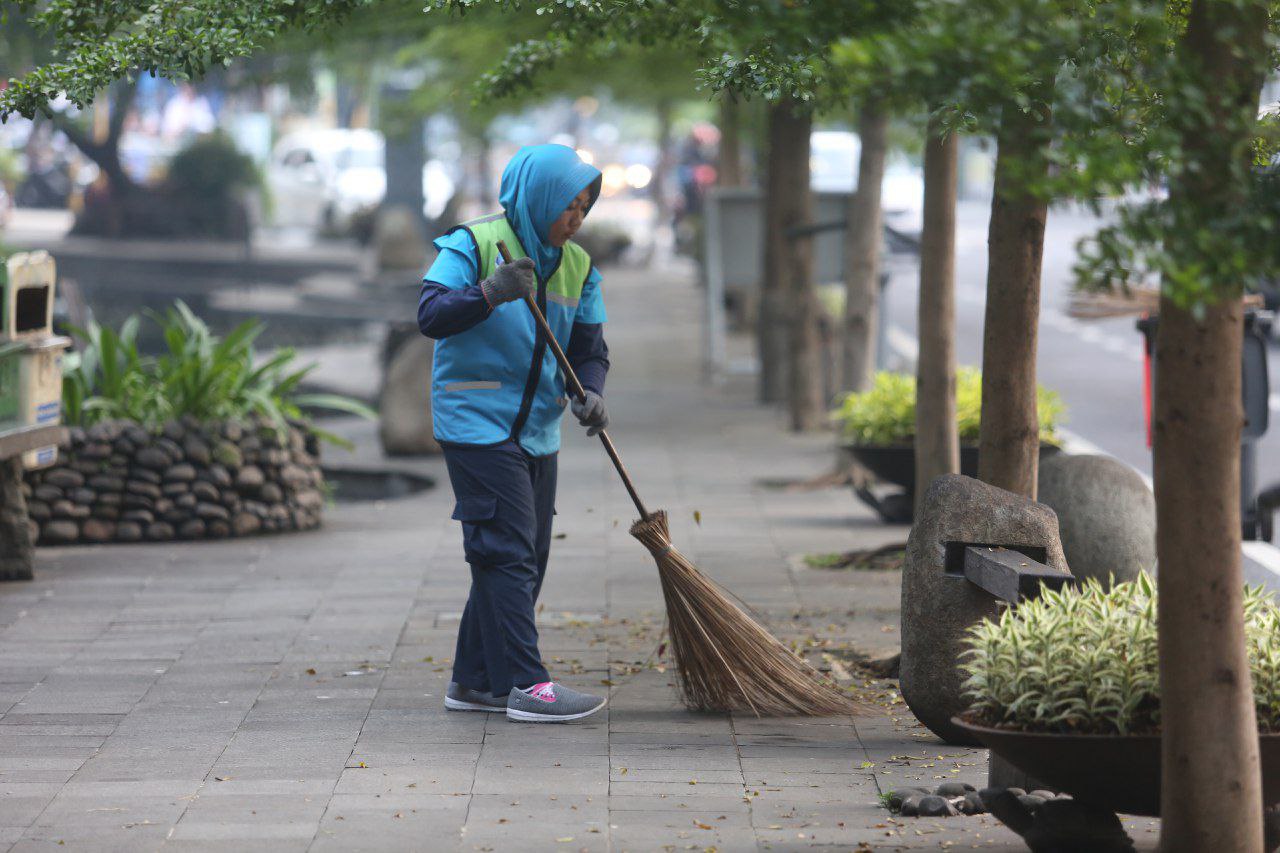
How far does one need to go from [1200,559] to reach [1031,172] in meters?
0.97

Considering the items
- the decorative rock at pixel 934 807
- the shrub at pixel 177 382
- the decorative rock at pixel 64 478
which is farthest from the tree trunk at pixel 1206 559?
the decorative rock at pixel 64 478

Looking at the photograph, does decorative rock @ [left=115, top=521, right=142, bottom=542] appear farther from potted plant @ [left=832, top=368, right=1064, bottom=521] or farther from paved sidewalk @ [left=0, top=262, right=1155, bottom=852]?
potted plant @ [left=832, top=368, right=1064, bottom=521]

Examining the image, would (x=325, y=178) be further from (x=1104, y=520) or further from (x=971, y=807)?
(x=971, y=807)

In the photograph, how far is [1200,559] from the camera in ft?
12.6

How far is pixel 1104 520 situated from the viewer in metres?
6.84

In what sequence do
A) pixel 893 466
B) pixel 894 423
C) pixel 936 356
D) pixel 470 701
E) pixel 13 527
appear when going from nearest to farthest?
pixel 470 701
pixel 13 527
pixel 936 356
pixel 893 466
pixel 894 423

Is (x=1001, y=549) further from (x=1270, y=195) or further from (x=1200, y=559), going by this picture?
(x=1270, y=195)

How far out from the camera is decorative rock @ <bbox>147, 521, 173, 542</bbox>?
898cm

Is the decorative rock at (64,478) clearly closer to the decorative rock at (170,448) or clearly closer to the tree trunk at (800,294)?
the decorative rock at (170,448)

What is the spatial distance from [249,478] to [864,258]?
14.1 feet

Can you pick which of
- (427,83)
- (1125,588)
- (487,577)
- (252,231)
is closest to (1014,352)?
(1125,588)

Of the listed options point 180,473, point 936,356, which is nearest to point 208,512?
point 180,473

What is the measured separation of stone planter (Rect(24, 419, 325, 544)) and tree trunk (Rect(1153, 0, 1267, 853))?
603 centimetres

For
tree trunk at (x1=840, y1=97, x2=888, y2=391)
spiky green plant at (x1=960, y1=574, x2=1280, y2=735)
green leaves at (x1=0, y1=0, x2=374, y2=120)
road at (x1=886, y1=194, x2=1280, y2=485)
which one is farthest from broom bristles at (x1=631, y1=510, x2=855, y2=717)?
tree trunk at (x1=840, y1=97, x2=888, y2=391)
